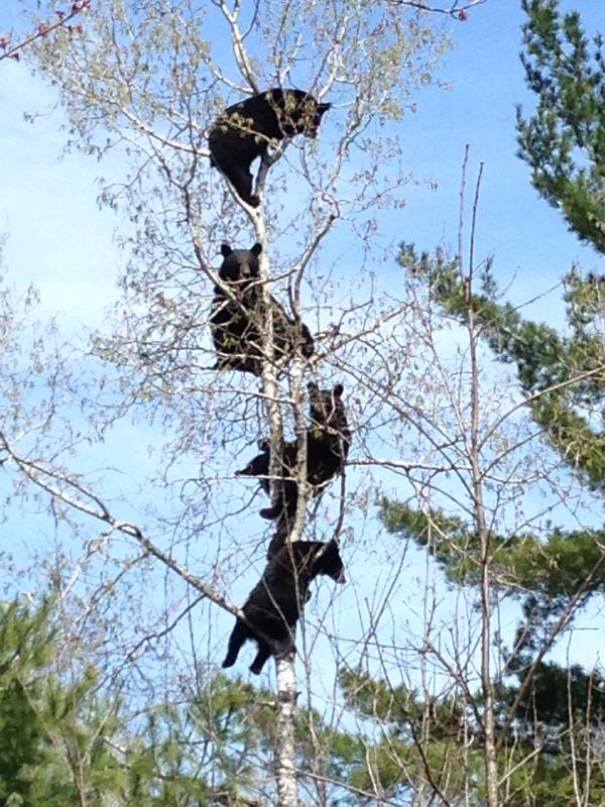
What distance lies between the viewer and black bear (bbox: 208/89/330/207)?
31.1 ft

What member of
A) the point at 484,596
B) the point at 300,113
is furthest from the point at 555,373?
the point at 484,596

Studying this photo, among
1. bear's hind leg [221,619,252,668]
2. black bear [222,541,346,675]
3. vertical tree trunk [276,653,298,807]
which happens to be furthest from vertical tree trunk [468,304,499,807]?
bear's hind leg [221,619,252,668]

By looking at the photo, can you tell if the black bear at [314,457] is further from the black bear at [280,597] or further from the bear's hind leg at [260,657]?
the bear's hind leg at [260,657]

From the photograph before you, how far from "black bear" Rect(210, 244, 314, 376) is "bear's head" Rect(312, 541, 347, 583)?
112 cm

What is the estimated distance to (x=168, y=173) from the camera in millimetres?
9461

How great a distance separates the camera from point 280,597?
→ 8.66 meters

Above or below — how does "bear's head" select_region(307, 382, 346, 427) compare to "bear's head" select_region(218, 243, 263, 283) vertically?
below

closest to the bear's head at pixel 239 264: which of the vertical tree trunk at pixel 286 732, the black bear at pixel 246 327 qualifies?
the black bear at pixel 246 327

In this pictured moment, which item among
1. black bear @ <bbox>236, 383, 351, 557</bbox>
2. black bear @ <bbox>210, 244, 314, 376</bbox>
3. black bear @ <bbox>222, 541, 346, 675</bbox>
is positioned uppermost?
black bear @ <bbox>210, 244, 314, 376</bbox>

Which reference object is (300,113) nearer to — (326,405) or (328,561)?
(326,405)

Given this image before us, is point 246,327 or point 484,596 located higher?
point 246,327

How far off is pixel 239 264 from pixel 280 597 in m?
1.92

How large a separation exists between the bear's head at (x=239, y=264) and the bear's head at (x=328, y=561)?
1628 mm

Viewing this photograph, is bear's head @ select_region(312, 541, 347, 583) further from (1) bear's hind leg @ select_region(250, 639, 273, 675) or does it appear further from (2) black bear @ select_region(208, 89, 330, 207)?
(2) black bear @ select_region(208, 89, 330, 207)
